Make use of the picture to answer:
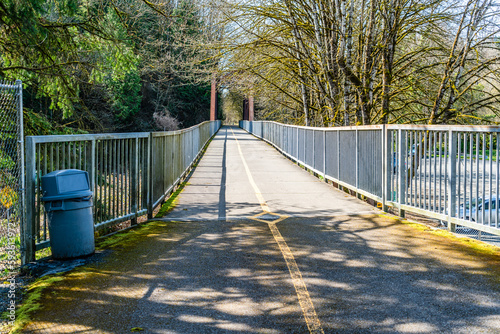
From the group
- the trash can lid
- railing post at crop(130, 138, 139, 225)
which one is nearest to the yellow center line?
railing post at crop(130, 138, 139, 225)

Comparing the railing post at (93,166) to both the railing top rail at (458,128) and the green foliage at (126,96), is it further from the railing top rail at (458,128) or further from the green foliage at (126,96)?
the green foliage at (126,96)

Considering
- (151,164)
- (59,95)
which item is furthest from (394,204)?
(59,95)

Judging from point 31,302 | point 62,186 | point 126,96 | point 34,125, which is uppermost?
point 126,96

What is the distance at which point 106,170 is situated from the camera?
761 cm

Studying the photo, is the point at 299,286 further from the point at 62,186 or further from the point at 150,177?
the point at 150,177

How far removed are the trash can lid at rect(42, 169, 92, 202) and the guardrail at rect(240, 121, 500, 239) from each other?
5.41 meters

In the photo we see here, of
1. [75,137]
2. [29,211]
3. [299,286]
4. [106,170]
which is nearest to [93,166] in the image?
[106,170]

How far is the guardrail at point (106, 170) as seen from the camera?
5.86m

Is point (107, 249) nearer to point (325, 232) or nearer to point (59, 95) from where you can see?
point (325, 232)

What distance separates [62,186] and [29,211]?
502 millimetres

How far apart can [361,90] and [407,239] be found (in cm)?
788

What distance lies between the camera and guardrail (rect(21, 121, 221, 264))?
19.2 feet

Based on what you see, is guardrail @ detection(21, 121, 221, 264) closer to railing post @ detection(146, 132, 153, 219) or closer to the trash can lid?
railing post @ detection(146, 132, 153, 219)

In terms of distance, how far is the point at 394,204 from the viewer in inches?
363
